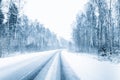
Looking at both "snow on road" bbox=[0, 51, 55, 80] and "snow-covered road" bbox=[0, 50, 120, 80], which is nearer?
"snow-covered road" bbox=[0, 50, 120, 80]

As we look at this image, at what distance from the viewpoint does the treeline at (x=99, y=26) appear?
4212 cm

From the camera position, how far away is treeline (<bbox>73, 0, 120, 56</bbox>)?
1658 inches

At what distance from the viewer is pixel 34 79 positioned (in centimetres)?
1273

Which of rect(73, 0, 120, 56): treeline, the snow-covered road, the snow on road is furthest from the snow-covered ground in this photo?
rect(73, 0, 120, 56): treeline

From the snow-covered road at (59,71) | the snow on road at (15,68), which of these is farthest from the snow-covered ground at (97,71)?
the snow on road at (15,68)

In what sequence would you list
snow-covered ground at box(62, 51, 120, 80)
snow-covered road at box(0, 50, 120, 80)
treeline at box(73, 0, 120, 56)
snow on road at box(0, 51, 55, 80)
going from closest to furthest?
snow-covered ground at box(62, 51, 120, 80) < snow-covered road at box(0, 50, 120, 80) < snow on road at box(0, 51, 55, 80) < treeline at box(73, 0, 120, 56)

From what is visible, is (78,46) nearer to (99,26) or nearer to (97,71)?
(99,26)

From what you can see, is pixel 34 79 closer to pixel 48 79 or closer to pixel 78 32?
pixel 48 79

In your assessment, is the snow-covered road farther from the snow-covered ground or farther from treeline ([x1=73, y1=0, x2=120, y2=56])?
treeline ([x1=73, y1=0, x2=120, y2=56])

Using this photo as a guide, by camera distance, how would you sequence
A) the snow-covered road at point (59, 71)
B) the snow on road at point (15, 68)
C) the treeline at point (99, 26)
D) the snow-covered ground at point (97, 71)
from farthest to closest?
the treeline at point (99, 26) → the snow on road at point (15, 68) → the snow-covered road at point (59, 71) → the snow-covered ground at point (97, 71)

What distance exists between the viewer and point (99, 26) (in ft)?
164

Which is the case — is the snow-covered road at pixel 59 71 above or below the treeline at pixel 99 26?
below

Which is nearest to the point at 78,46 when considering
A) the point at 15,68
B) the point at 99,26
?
the point at 99,26

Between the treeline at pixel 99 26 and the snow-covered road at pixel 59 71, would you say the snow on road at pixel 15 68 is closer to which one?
the snow-covered road at pixel 59 71
